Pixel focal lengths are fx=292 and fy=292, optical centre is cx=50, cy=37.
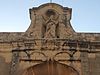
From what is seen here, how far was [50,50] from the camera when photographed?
12.5 meters

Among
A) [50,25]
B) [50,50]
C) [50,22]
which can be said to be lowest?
[50,50]

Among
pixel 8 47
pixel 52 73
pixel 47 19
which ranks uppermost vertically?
pixel 47 19

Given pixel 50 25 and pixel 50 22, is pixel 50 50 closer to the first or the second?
pixel 50 25

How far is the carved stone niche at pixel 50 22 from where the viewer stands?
1307 cm

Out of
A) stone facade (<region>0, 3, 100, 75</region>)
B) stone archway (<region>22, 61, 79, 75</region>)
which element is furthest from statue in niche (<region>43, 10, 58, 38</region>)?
stone archway (<region>22, 61, 79, 75</region>)

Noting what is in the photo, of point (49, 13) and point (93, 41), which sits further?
point (49, 13)

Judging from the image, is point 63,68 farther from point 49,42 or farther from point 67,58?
point 49,42

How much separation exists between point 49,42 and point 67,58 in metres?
1.10

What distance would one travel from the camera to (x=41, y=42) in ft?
41.5

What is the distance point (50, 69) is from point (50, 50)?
0.81 metres

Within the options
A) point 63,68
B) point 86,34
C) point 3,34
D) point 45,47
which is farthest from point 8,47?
point 86,34

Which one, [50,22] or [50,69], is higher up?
[50,22]

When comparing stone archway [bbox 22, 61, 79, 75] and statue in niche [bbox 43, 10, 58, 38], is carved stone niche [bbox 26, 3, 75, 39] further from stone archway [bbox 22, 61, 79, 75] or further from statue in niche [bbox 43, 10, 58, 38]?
stone archway [bbox 22, 61, 79, 75]

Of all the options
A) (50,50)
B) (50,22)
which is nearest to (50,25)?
(50,22)
